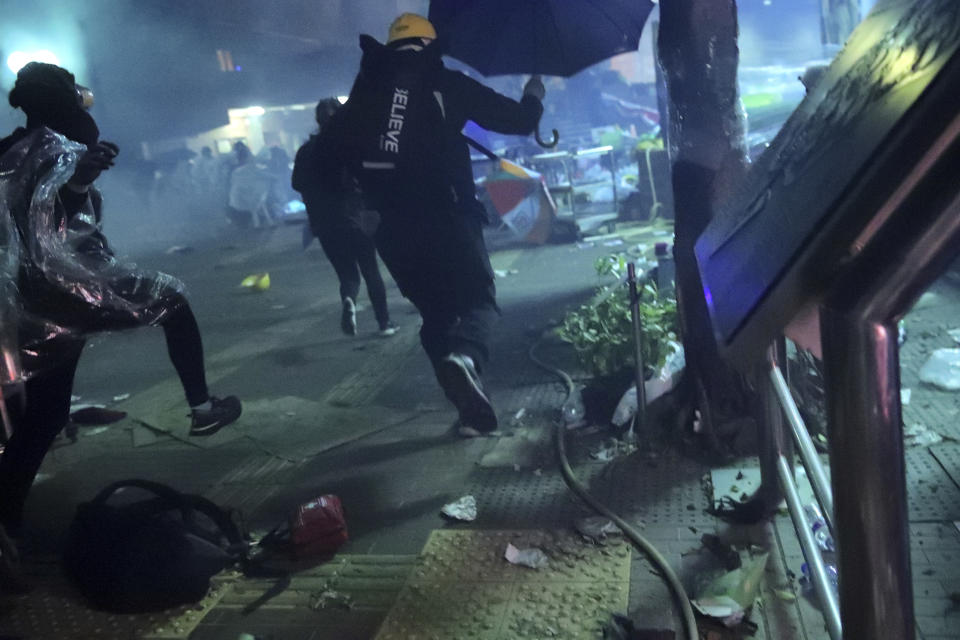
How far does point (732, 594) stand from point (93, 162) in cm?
325

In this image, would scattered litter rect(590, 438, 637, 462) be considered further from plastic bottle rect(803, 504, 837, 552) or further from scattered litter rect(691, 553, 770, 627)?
scattered litter rect(691, 553, 770, 627)

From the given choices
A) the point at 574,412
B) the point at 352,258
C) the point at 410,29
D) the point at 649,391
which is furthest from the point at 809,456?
the point at 352,258

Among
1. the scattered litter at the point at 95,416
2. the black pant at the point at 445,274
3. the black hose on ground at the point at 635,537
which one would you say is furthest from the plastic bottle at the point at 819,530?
the scattered litter at the point at 95,416

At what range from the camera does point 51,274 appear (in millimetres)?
3406

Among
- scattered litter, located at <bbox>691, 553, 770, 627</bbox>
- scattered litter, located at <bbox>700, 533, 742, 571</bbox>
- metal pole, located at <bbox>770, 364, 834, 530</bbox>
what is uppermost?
metal pole, located at <bbox>770, 364, 834, 530</bbox>

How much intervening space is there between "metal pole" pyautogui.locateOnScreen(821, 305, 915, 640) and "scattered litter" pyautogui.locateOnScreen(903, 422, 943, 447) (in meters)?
3.35

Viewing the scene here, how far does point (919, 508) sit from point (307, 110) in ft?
96.3

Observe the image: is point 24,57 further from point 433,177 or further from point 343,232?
point 433,177

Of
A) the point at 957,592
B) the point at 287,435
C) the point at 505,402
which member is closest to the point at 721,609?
the point at 957,592

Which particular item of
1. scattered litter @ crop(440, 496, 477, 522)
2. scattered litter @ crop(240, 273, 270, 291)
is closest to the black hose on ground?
scattered litter @ crop(440, 496, 477, 522)

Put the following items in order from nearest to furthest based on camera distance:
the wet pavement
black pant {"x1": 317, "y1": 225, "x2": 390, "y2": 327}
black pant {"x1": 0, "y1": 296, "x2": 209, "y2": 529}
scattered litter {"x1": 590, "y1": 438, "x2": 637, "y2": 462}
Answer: the wet pavement < black pant {"x1": 0, "y1": 296, "x2": 209, "y2": 529} < scattered litter {"x1": 590, "y1": 438, "x2": 637, "y2": 462} < black pant {"x1": 317, "y1": 225, "x2": 390, "y2": 327}

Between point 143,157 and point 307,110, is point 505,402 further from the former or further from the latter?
point 307,110

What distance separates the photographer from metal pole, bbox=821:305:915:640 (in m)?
0.74

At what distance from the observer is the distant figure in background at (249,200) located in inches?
779
